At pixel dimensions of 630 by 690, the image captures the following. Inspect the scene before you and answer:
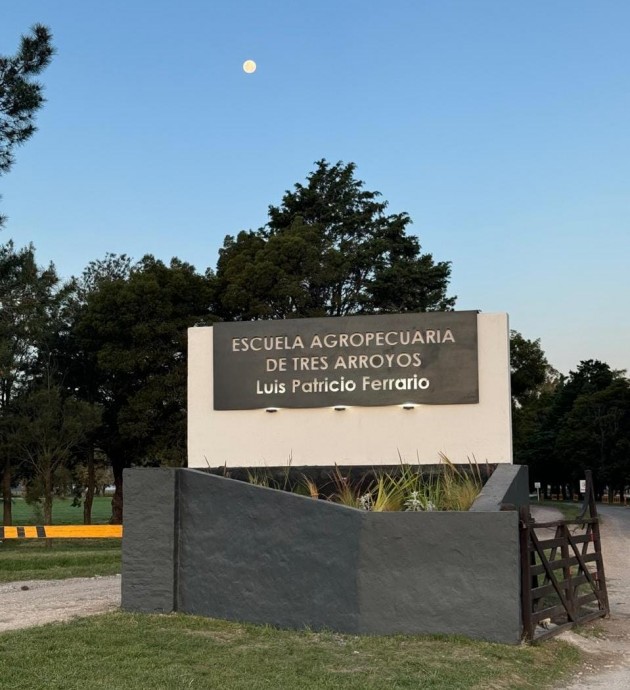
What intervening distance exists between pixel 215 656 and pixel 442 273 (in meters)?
38.1

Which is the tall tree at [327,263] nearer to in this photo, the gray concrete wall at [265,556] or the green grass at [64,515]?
the green grass at [64,515]

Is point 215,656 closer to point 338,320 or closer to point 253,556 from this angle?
point 253,556

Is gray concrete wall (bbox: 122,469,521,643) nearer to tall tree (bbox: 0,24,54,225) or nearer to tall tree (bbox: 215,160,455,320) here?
tall tree (bbox: 0,24,54,225)

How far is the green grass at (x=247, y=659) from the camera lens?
25.7ft

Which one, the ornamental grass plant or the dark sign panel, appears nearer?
the ornamental grass plant

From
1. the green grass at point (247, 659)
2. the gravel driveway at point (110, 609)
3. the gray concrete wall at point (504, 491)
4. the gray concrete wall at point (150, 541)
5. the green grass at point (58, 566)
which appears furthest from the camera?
the green grass at point (58, 566)

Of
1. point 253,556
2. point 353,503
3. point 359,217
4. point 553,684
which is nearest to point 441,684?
point 553,684

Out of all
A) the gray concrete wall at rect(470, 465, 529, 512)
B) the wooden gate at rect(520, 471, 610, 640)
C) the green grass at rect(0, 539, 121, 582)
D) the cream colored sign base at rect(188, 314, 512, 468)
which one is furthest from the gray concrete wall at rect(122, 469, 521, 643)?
the green grass at rect(0, 539, 121, 582)

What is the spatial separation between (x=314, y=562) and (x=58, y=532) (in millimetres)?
15293

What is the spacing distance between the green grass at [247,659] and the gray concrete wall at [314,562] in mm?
256

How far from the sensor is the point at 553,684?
8.40m

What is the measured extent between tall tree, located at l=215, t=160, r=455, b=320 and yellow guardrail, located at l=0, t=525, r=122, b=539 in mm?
14942

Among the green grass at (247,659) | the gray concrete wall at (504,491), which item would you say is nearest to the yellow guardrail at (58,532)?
the gray concrete wall at (504,491)

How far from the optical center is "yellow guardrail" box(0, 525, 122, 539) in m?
23.5
